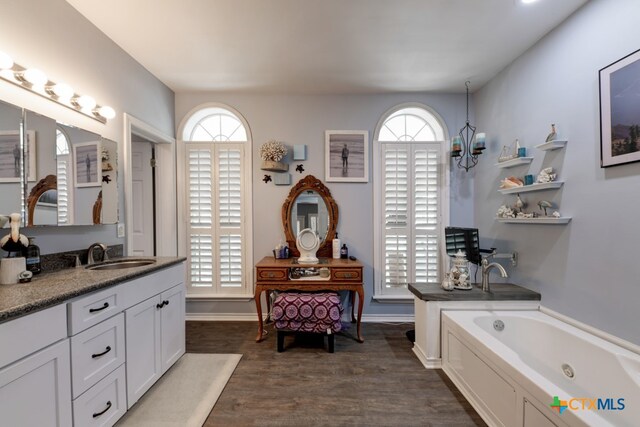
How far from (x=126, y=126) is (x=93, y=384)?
6.49ft

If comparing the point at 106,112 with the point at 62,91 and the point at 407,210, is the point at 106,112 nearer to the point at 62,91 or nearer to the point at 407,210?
the point at 62,91

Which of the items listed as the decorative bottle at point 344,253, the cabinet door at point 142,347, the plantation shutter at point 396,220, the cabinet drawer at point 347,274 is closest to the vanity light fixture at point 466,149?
the plantation shutter at point 396,220

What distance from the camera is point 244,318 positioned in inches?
123

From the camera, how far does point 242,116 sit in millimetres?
3078

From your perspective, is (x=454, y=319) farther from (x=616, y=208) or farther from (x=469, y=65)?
(x=469, y=65)

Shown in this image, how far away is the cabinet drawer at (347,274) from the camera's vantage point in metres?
2.56

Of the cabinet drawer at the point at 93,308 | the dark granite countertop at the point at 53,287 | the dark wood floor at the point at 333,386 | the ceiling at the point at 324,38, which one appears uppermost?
the ceiling at the point at 324,38

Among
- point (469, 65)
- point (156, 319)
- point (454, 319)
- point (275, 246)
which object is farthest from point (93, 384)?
point (469, 65)

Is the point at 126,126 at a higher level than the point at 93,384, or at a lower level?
higher

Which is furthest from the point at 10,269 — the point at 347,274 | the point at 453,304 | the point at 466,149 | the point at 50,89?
the point at 466,149

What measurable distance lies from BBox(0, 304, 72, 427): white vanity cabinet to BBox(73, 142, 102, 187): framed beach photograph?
43.2 inches

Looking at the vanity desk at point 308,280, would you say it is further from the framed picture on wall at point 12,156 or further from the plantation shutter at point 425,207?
the framed picture on wall at point 12,156

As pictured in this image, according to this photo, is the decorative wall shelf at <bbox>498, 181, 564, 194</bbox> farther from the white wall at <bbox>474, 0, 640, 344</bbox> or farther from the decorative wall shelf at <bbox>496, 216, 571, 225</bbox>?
the decorative wall shelf at <bbox>496, 216, 571, 225</bbox>

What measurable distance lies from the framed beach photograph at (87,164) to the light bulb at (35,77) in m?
0.41
